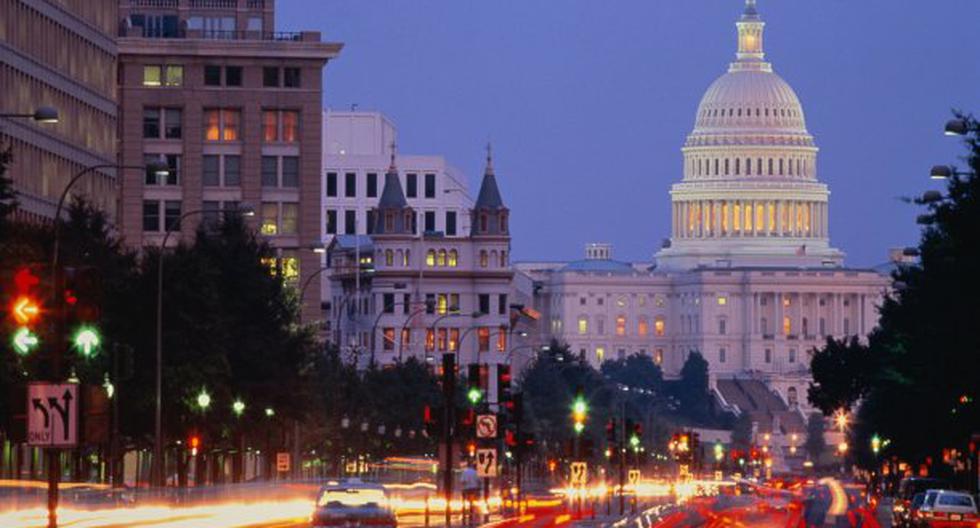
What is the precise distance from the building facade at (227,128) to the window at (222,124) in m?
0.06

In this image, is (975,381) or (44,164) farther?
(44,164)

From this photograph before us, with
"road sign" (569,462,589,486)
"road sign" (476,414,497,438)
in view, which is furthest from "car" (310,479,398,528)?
"road sign" (569,462,589,486)

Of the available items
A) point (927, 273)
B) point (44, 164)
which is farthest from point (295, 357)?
point (927, 273)

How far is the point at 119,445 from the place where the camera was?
309ft

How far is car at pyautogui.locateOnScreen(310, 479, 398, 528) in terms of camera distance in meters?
59.6

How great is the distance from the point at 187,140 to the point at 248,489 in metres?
119

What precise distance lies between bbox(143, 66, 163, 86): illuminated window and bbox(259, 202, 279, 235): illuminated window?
9418 millimetres

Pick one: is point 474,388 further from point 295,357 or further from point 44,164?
point 44,164

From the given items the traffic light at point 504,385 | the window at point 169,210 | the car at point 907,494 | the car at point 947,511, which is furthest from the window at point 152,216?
the car at point 947,511

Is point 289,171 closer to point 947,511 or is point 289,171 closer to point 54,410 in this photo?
point 947,511

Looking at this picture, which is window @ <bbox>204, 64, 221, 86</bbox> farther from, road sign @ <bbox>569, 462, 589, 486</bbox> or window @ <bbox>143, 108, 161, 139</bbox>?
road sign @ <bbox>569, 462, 589, 486</bbox>

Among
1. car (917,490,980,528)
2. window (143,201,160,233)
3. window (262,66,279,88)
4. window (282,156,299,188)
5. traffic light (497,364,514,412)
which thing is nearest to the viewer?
car (917,490,980,528)

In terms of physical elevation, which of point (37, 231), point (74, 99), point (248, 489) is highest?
point (74, 99)

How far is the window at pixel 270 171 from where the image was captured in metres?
190
